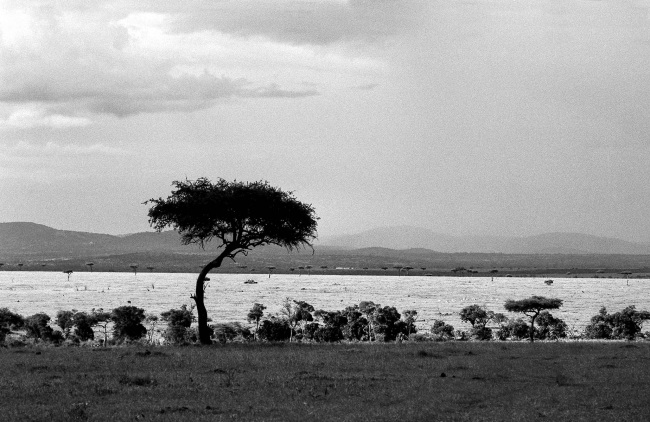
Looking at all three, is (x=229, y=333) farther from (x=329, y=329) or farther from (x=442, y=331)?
(x=442, y=331)

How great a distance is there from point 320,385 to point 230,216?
19393mm

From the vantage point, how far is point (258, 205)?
144 feet

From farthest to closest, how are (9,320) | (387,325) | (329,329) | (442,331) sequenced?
1. (442,331)
2. (387,325)
3. (9,320)
4. (329,329)

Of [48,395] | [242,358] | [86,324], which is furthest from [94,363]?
[86,324]

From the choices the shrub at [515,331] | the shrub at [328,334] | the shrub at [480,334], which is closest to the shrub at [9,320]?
the shrub at [328,334]

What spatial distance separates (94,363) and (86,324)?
5698cm

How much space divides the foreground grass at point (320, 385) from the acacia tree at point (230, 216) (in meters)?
8.27

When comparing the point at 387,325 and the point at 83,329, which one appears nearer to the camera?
the point at 83,329

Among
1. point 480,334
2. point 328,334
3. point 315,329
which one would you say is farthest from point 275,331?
point 480,334

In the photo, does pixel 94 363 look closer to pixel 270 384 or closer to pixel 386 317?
pixel 270 384

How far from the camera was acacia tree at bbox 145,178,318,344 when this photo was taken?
43.2 m

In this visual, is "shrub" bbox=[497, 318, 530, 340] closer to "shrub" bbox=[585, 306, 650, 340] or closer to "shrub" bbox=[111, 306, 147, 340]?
"shrub" bbox=[585, 306, 650, 340]

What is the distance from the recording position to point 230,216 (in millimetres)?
43500

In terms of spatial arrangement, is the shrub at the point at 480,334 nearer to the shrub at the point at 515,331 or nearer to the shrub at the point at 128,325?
the shrub at the point at 515,331
